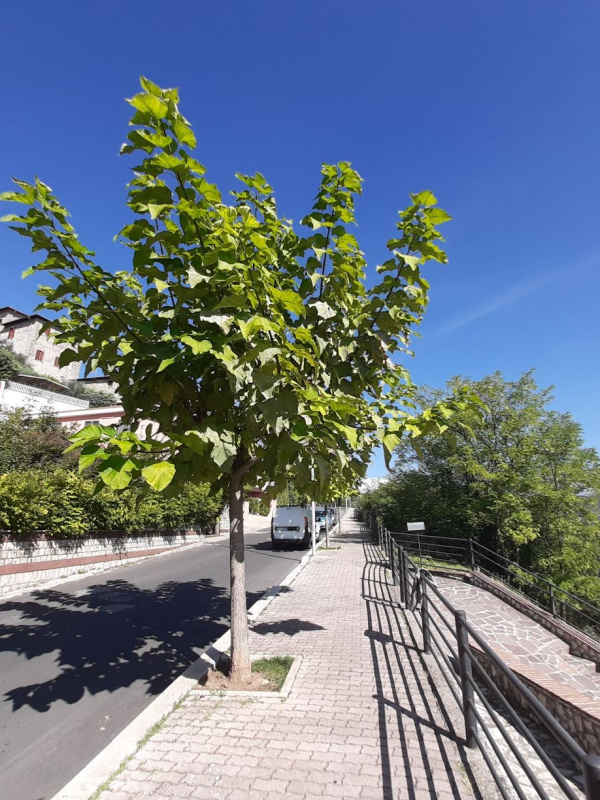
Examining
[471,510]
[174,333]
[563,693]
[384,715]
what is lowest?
[563,693]

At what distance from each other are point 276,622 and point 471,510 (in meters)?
10.6

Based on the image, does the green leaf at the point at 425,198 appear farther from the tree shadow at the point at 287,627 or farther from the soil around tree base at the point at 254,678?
the tree shadow at the point at 287,627

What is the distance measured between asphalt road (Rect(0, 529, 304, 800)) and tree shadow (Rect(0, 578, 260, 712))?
1cm

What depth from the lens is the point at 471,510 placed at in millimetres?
15586

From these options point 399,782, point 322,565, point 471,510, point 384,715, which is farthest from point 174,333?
point 471,510

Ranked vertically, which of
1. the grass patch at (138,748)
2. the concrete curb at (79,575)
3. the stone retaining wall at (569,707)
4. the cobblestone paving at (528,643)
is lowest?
the cobblestone paving at (528,643)

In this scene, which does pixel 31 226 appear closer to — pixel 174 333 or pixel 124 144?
pixel 124 144

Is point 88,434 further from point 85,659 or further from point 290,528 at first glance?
point 290,528

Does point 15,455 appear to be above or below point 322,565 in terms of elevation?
above

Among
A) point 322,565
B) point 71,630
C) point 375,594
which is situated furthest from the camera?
point 322,565

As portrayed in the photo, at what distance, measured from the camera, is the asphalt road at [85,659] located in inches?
140

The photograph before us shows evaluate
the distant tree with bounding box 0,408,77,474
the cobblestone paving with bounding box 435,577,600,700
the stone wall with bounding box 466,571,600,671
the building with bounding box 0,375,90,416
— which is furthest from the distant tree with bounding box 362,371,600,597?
the building with bounding box 0,375,90,416

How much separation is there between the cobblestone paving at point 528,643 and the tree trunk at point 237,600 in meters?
4.34

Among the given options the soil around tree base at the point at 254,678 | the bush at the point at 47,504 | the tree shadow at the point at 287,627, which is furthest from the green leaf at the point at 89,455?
the bush at the point at 47,504
